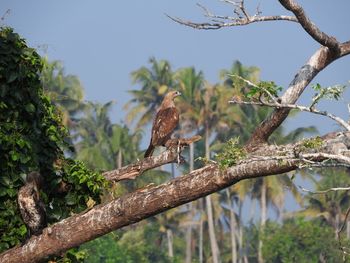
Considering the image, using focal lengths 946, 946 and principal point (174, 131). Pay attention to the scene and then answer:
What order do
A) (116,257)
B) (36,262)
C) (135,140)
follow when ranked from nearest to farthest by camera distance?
(36,262) < (116,257) < (135,140)

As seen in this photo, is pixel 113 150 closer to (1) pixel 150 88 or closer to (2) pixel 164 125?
(1) pixel 150 88

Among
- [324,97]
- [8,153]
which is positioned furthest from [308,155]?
[8,153]

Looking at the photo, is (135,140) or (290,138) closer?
(290,138)

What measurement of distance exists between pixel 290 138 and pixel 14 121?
54.1m

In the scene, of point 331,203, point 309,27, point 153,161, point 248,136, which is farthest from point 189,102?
point 309,27

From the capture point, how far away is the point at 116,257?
53.6m

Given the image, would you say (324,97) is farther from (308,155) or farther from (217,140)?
(217,140)

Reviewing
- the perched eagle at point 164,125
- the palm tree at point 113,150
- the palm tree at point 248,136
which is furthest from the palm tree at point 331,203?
the perched eagle at point 164,125

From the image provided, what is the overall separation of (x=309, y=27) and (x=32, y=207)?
3.29 m

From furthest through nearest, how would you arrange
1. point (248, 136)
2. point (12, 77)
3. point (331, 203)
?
point (248, 136) → point (331, 203) → point (12, 77)

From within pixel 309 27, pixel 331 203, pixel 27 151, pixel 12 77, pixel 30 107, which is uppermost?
pixel 331 203

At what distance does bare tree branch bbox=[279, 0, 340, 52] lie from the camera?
847 cm

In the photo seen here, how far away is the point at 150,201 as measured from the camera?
9.14 meters

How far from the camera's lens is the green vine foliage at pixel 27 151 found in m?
10.9
